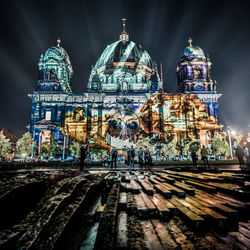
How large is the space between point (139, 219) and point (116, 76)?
5095cm

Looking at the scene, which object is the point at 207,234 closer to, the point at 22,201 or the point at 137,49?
the point at 22,201

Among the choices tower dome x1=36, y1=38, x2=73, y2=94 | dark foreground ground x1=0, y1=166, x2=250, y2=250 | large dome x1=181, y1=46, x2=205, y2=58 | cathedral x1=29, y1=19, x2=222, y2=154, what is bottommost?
dark foreground ground x1=0, y1=166, x2=250, y2=250

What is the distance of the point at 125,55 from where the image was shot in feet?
172

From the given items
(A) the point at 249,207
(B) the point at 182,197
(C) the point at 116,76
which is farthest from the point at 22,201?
(C) the point at 116,76

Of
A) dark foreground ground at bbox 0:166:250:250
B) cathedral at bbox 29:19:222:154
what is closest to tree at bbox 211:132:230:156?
cathedral at bbox 29:19:222:154

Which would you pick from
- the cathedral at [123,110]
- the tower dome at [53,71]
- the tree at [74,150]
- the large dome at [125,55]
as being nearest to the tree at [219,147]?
the cathedral at [123,110]

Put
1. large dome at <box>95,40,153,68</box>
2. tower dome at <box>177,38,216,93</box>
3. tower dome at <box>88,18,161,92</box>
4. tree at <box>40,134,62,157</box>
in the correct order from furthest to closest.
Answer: large dome at <box>95,40,153,68</box>, tower dome at <box>88,18,161,92</box>, tower dome at <box>177,38,216,93</box>, tree at <box>40,134,62,157</box>

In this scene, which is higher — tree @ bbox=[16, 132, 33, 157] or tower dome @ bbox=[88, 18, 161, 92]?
tower dome @ bbox=[88, 18, 161, 92]

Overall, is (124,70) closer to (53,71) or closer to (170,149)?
(53,71)

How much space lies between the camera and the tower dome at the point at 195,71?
142ft

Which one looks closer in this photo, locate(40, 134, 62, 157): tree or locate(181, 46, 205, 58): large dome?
locate(40, 134, 62, 157): tree

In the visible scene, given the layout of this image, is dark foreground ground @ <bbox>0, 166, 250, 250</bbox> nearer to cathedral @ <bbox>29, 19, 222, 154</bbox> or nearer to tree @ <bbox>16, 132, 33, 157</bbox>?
cathedral @ <bbox>29, 19, 222, 154</bbox>

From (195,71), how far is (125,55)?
22626 millimetres

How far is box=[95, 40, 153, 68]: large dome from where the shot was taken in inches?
2046
